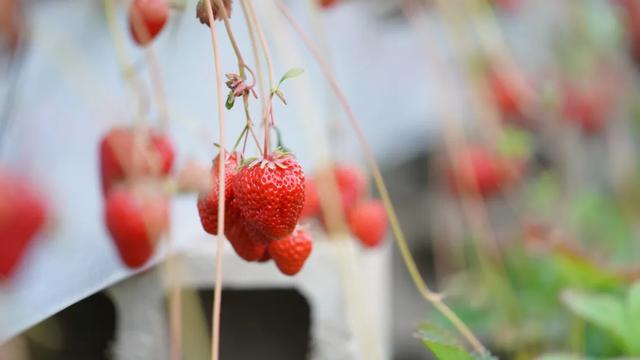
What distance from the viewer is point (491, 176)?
67.5 inches

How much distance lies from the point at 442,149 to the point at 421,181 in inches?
14.3

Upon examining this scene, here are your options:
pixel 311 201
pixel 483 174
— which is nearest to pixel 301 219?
pixel 311 201

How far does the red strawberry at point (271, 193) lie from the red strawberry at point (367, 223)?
1.15ft

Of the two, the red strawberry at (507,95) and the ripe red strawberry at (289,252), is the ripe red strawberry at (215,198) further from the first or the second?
the red strawberry at (507,95)

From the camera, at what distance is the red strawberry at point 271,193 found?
0.66 metres

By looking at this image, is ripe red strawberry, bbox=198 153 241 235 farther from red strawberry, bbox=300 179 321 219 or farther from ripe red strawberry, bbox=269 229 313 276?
red strawberry, bbox=300 179 321 219

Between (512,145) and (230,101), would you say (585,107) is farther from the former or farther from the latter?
(230,101)

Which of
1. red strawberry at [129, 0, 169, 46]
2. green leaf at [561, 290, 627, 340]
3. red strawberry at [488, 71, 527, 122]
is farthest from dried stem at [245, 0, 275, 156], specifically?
red strawberry at [488, 71, 527, 122]

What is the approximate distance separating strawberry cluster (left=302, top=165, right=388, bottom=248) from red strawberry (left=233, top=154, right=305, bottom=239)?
329 mm

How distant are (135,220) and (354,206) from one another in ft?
0.90

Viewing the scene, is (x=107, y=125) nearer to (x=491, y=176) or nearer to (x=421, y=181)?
(x=491, y=176)

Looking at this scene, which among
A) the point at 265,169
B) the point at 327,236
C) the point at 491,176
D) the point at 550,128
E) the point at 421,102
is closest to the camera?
the point at 265,169

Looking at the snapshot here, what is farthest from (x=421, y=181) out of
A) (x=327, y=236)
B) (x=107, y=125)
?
(x=107, y=125)

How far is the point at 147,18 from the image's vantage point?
0.77m
